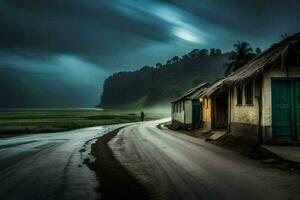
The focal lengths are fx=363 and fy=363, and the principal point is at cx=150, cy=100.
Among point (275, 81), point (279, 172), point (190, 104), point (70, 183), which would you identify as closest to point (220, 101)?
point (190, 104)

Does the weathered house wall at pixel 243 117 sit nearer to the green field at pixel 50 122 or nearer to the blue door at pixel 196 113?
the blue door at pixel 196 113

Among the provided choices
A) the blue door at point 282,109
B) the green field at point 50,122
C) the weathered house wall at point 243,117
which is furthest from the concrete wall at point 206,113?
the green field at point 50,122

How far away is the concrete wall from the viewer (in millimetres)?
30078

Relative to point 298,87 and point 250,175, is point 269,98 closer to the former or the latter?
point 298,87

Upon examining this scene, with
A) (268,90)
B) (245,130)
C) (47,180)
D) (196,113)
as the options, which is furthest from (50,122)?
(47,180)

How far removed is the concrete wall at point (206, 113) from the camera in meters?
30.1

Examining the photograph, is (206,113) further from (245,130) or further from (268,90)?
(268,90)

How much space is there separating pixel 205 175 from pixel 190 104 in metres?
27.0

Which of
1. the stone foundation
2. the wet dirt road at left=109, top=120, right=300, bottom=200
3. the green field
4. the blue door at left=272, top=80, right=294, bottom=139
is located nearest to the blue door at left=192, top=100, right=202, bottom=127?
the stone foundation

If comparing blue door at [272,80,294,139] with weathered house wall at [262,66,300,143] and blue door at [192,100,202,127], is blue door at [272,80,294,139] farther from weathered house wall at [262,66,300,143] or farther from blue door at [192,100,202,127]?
blue door at [192,100,202,127]

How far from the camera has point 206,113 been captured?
31531 millimetres

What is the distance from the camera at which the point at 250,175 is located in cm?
1015

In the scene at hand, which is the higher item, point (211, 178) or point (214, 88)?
point (214, 88)

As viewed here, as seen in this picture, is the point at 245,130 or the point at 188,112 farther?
the point at 188,112
